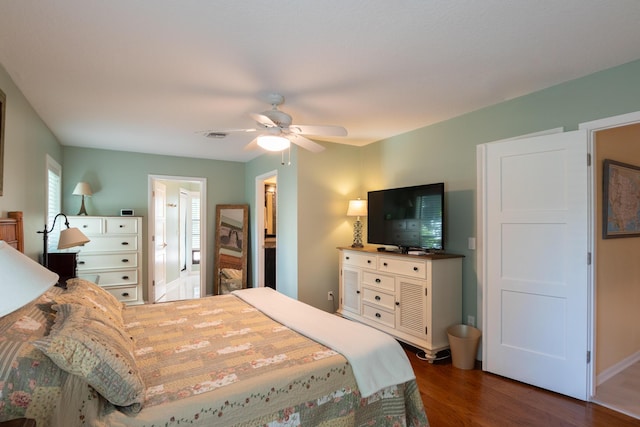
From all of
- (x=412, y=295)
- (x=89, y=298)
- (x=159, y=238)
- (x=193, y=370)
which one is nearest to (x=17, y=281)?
(x=193, y=370)

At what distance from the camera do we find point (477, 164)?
313 centimetres

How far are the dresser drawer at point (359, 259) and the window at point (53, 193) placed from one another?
342 centimetres

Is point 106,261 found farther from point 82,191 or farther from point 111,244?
point 82,191

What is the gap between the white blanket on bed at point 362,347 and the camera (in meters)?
1.72

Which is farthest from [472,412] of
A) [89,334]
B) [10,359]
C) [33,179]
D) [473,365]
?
[33,179]

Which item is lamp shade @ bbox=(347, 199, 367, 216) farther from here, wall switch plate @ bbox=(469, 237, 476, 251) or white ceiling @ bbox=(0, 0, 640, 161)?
wall switch plate @ bbox=(469, 237, 476, 251)

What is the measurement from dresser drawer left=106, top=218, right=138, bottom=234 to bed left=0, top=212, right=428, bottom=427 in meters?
2.46

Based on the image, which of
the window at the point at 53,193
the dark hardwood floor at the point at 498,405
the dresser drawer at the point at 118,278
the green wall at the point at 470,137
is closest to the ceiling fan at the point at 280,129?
the green wall at the point at 470,137

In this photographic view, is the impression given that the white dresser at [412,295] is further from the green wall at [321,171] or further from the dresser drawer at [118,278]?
the dresser drawer at [118,278]

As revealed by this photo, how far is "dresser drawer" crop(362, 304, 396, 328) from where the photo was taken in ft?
11.5

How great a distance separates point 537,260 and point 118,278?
15.9 ft

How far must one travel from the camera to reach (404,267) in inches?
132

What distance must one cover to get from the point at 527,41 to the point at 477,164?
131 cm

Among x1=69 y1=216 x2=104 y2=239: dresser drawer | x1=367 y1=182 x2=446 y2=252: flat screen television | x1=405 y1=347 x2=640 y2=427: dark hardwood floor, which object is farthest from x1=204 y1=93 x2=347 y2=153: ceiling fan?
x1=69 y1=216 x2=104 y2=239: dresser drawer
